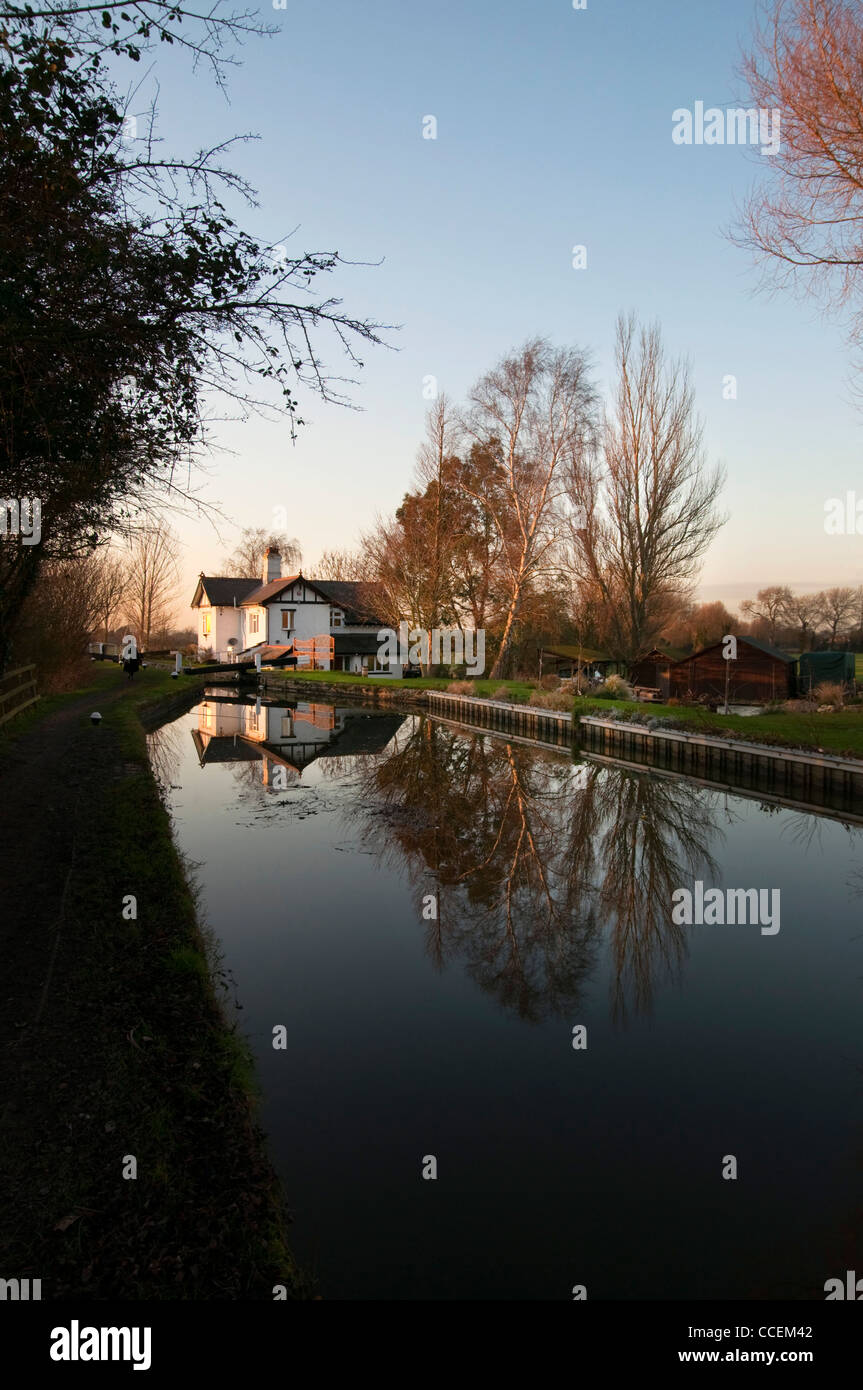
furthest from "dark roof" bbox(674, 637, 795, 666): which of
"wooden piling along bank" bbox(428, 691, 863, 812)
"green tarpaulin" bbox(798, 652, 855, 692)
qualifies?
"wooden piling along bank" bbox(428, 691, 863, 812)

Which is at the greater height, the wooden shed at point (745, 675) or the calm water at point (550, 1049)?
the wooden shed at point (745, 675)

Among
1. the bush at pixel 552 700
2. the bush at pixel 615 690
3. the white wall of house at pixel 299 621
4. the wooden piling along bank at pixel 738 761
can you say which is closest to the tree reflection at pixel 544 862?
the wooden piling along bank at pixel 738 761

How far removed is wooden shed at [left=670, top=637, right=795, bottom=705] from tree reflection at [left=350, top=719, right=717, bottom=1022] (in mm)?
12171

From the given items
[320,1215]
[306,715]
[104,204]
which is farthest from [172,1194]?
[306,715]

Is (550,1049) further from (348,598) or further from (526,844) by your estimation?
(348,598)

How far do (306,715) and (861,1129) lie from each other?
29.4 meters

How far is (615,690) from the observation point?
30250 mm

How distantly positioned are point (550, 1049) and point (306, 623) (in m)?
49.0

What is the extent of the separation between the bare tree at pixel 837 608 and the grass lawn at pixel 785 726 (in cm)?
4796

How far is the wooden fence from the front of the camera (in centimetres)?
1814

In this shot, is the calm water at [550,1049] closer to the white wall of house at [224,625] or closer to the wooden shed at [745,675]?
the wooden shed at [745,675]

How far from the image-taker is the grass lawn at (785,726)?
698 inches

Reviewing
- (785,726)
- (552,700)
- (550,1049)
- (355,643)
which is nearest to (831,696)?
(785,726)

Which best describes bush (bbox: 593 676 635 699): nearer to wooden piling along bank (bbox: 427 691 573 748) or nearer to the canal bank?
wooden piling along bank (bbox: 427 691 573 748)
